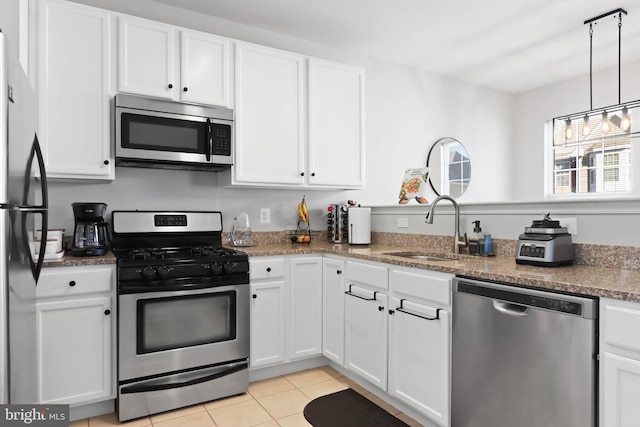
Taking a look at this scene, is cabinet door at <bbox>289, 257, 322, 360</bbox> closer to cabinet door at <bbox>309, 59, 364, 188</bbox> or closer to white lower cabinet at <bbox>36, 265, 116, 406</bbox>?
cabinet door at <bbox>309, 59, 364, 188</bbox>

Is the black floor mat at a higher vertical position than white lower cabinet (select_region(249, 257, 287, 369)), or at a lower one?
lower

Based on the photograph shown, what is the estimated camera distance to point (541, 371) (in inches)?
60.6

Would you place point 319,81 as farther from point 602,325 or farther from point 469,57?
point 602,325

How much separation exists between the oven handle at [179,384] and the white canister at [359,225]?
124 centimetres

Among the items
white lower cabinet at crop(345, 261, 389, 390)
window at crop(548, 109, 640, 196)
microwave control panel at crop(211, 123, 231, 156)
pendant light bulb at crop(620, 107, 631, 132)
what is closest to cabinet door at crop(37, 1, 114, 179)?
microwave control panel at crop(211, 123, 231, 156)

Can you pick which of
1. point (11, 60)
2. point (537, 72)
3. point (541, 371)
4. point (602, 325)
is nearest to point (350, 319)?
point (541, 371)

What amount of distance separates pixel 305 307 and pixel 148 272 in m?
1.06

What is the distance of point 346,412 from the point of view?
232cm

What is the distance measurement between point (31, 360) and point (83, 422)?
66 centimetres

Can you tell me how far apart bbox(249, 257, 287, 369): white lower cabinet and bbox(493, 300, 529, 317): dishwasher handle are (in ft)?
4.66

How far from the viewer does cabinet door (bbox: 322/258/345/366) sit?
271 centimetres

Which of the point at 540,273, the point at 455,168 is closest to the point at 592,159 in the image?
the point at 455,168

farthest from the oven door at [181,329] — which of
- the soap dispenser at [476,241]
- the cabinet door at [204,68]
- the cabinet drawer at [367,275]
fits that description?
the soap dispenser at [476,241]

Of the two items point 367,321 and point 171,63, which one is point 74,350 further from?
point 171,63
